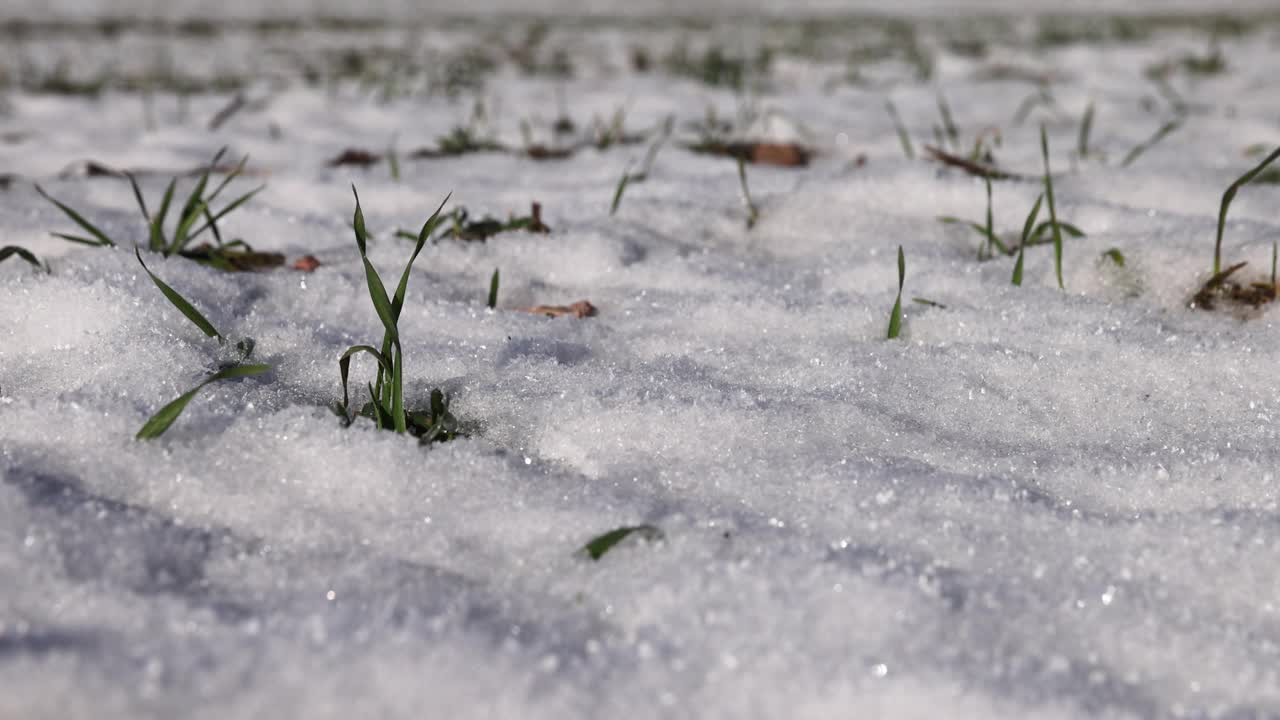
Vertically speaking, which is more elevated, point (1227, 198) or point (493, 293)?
point (1227, 198)

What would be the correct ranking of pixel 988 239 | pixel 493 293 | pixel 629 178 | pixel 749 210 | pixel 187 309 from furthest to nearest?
pixel 629 178 → pixel 749 210 → pixel 988 239 → pixel 493 293 → pixel 187 309

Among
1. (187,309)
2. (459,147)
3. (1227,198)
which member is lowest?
(459,147)

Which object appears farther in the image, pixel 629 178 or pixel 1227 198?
pixel 629 178

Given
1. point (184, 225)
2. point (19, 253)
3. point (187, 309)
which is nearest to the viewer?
point (187, 309)

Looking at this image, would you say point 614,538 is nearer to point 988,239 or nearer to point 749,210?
point 988,239

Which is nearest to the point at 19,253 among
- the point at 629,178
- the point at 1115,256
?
the point at 629,178

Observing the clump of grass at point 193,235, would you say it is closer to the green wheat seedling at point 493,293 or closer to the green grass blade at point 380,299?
the green wheat seedling at point 493,293

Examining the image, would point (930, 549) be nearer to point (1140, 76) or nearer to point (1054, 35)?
point (1140, 76)
